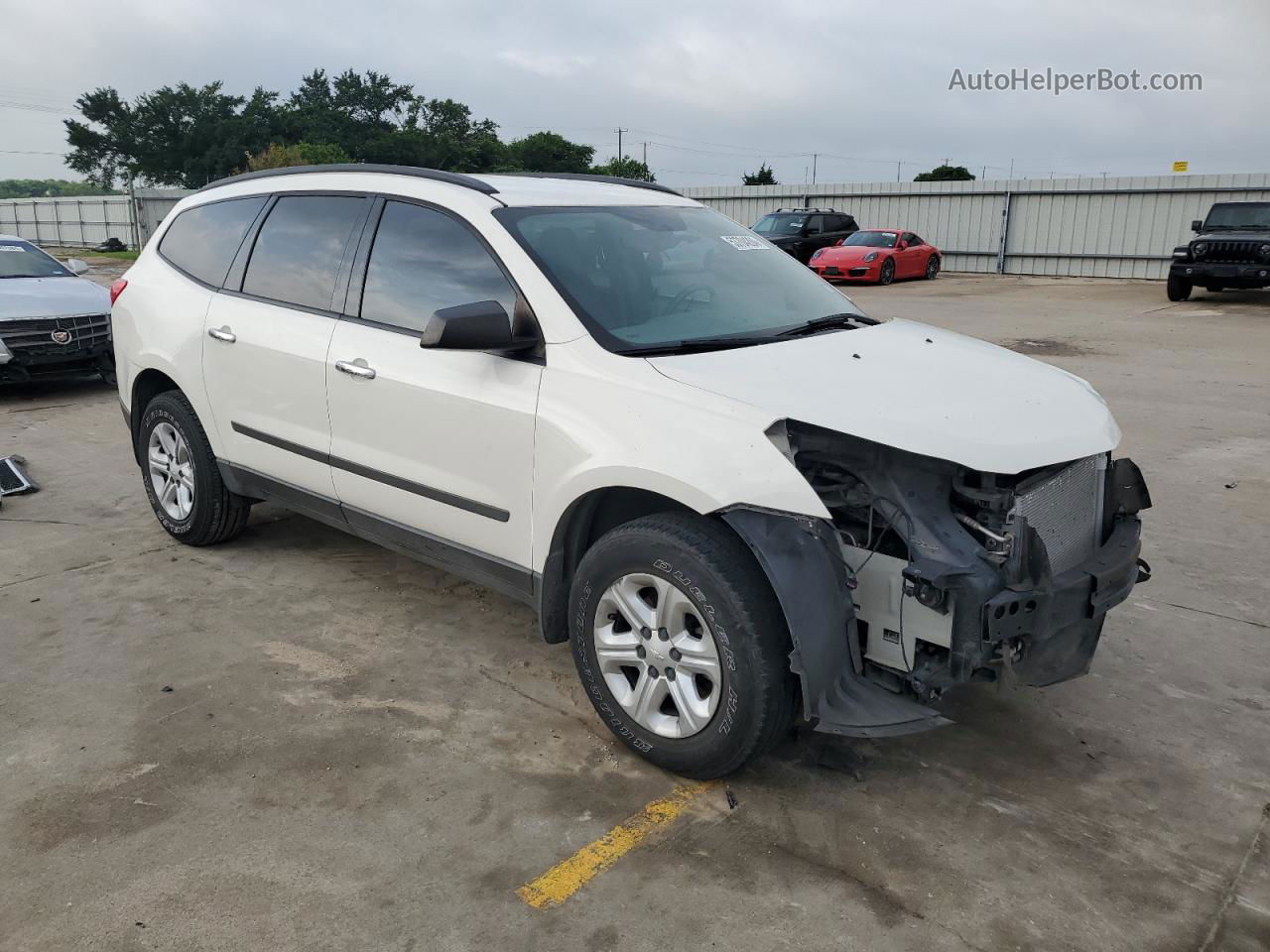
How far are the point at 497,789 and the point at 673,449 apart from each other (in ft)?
3.95

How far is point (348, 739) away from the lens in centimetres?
342

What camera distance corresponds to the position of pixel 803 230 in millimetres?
25219

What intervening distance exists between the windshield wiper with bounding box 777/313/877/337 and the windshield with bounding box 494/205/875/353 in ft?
0.10

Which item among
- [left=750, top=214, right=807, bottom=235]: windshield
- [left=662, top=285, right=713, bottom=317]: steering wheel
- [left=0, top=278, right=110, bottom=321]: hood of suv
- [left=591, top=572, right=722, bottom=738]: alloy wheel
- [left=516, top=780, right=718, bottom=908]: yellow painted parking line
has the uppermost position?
[left=750, top=214, right=807, bottom=235]: windshield

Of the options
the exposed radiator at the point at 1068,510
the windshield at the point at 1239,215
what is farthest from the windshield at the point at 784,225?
the exposed radiator at the point at 1068,510

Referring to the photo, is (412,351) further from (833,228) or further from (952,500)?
(833,228)

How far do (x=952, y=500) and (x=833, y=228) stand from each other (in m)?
24.4

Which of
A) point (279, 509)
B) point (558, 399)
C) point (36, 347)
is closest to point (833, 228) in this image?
point (36, 347)

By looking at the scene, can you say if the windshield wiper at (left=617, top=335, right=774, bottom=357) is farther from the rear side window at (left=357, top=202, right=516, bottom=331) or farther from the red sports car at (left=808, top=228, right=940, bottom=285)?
the red sports car at (left=808, top=228, right=940, bottom=285)

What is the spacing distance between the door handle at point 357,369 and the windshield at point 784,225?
22.3 metres

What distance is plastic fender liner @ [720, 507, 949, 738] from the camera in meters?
2.77

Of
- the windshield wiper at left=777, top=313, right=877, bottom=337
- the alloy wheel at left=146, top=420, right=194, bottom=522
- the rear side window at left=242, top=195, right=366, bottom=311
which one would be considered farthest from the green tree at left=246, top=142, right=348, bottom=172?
the windshield wiper at left=777, top=313, right=877, bottom=337

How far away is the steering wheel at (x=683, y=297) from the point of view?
3621mm

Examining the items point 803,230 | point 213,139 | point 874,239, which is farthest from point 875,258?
point 213,139
